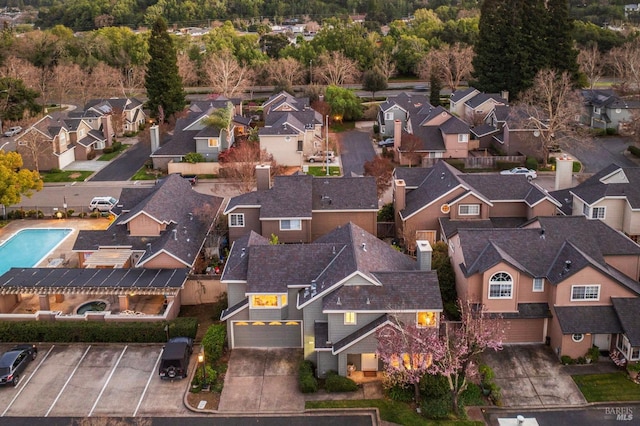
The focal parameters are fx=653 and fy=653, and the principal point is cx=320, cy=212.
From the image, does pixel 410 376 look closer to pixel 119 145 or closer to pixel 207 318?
pixel 207 318

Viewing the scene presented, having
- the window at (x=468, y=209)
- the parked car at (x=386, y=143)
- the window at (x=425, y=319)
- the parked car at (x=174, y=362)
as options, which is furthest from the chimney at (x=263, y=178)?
the parked car at (x=386, y=143)

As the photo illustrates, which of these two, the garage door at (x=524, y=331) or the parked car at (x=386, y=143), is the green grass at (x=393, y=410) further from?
the parked car at (x=386, y=143)

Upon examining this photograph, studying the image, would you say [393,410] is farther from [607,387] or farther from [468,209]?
[468,209]

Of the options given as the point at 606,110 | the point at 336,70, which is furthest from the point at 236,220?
the point at 336,70

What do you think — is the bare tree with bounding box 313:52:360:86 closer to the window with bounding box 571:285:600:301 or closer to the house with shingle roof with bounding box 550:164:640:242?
the house with shingle roof with bounding box 550:164:640:242

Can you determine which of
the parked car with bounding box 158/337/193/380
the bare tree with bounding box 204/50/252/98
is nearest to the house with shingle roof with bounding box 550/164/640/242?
the parked car with bounding box 158/337/193/380
